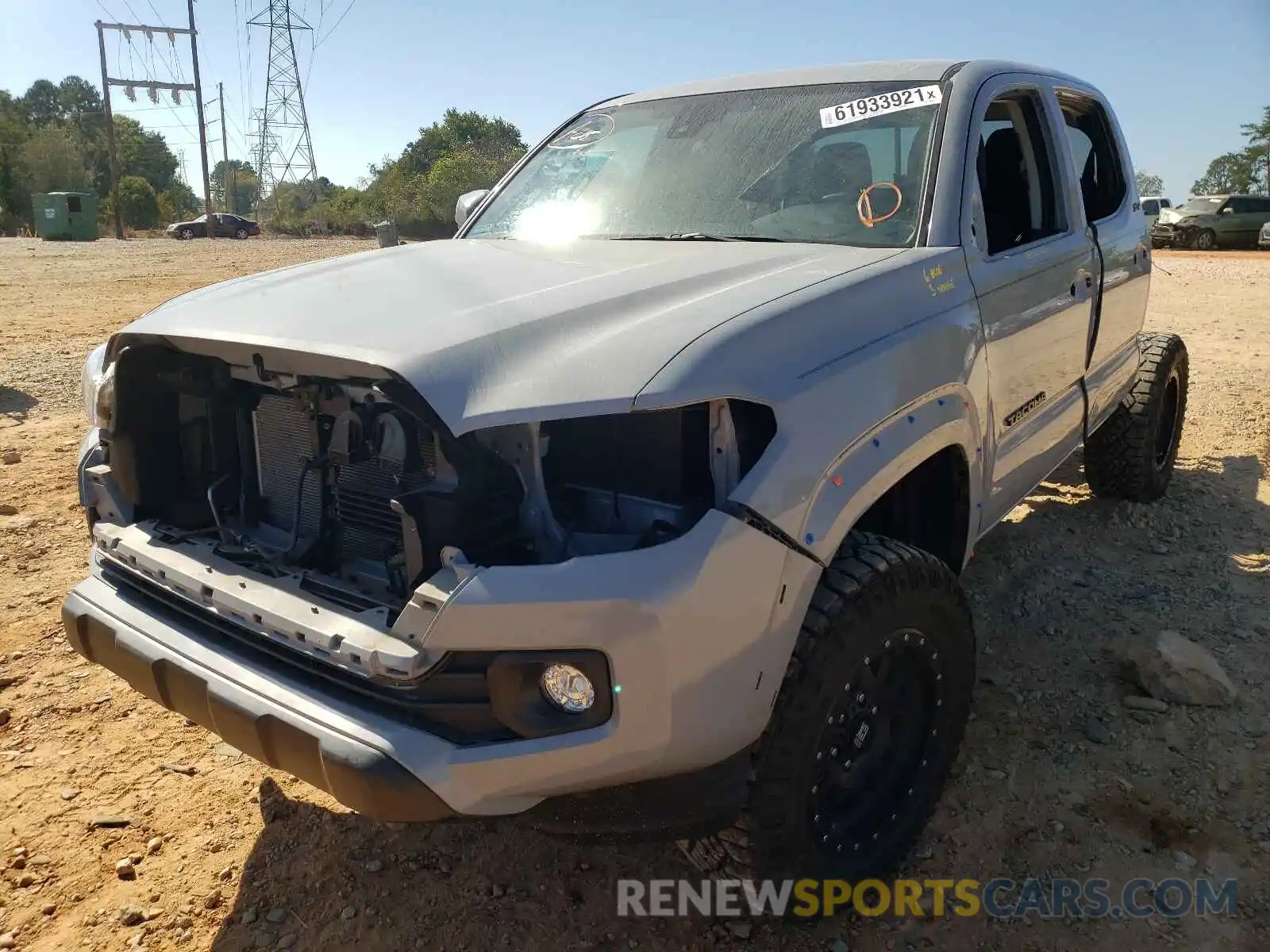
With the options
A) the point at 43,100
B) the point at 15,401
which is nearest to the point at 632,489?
the point at 15,401

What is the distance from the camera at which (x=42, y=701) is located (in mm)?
3293

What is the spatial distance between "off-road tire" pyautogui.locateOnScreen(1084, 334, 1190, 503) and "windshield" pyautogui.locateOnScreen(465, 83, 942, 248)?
7.58 feet

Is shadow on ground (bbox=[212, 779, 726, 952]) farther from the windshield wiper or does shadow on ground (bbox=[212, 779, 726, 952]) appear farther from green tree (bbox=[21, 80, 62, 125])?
green tree (bbox=[21, 80, 62, 125])

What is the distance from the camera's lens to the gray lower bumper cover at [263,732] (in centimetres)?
175

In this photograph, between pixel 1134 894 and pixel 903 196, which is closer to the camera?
pixel 1134 894

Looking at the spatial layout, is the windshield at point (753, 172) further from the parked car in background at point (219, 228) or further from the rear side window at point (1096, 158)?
the parked car in background at point (219, 228)

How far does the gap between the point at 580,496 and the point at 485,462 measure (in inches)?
10.3

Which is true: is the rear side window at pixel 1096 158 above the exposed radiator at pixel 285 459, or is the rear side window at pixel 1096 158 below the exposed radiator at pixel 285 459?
above

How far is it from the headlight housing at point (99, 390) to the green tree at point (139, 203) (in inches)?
1879

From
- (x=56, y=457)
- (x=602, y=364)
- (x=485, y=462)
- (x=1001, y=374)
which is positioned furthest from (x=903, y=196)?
(x=56, y=457)

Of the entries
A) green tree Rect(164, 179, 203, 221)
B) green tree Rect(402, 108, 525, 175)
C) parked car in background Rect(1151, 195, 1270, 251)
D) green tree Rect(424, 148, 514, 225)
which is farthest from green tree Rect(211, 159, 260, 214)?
parked car in background Rect(1151, 195, 1270, 251)

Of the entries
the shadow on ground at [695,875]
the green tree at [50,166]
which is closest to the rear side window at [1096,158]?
the shadow on ground at [695,875]

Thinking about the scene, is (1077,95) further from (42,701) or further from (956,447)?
(42,701)

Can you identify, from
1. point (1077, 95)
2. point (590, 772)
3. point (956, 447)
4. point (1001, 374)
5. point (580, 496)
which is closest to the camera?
point (590, 772)
